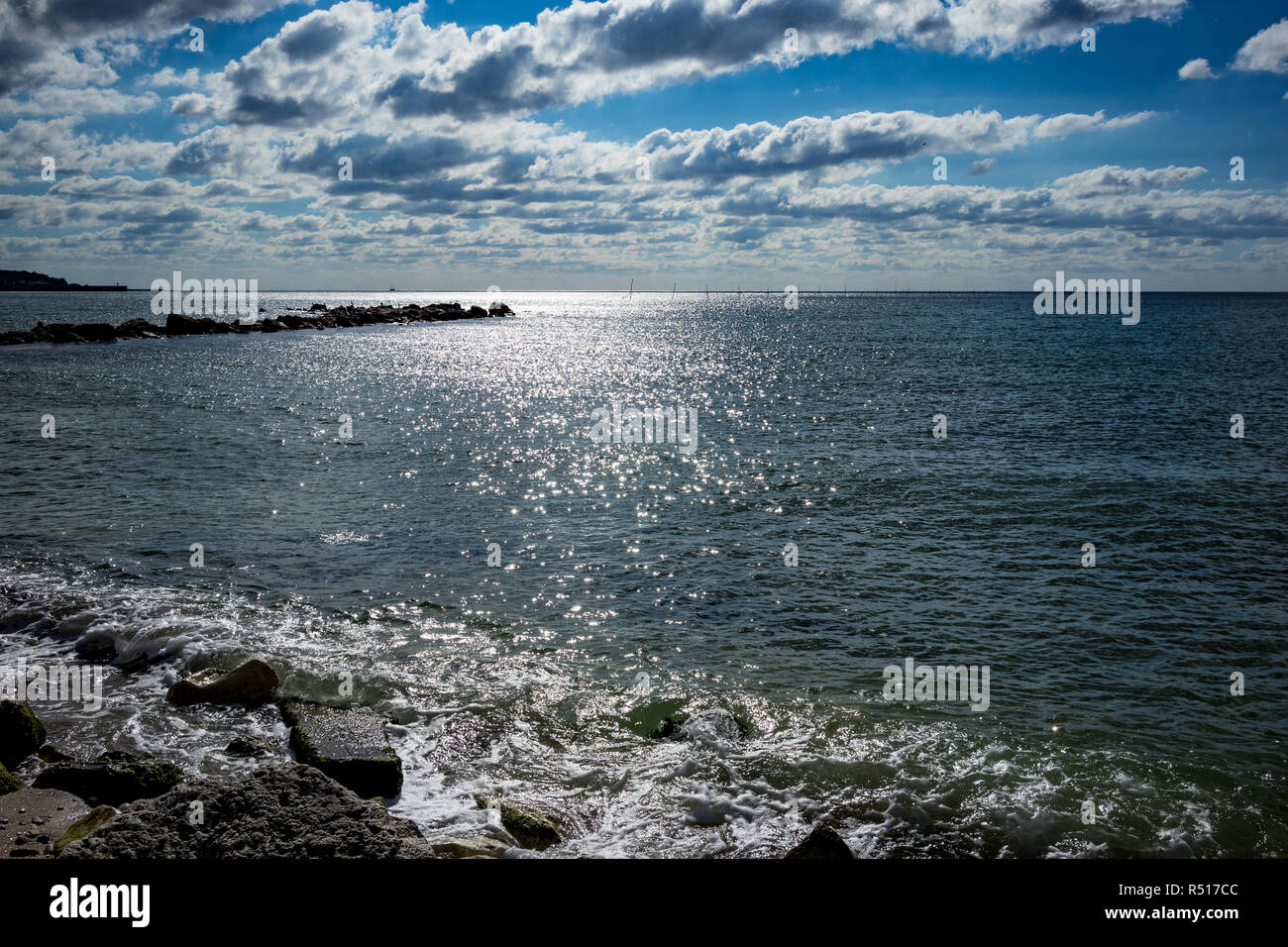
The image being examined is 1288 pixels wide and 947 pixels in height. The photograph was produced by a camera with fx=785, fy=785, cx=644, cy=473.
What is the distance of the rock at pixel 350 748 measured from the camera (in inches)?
385

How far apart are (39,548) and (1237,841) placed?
79.0 ft

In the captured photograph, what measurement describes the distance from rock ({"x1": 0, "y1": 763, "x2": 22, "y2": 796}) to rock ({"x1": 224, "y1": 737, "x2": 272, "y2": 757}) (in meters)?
2.28

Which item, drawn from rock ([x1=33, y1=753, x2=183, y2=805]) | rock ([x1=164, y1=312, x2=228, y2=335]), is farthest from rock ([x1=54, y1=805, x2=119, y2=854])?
rock ([x1=164, y1=312, x2=228, y2=335])

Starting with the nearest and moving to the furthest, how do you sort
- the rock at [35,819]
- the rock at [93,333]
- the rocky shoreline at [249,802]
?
1. the rocky shoreline at [249,802]
2. the rock at [35,819]
3. the rock at [93,333]

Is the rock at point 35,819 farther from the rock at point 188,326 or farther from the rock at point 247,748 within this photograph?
the rock at point 188,326

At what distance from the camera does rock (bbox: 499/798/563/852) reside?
351 inches

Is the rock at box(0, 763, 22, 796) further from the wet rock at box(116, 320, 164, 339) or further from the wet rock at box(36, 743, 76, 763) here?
the wet rock at box(116, 320, 164, 339)

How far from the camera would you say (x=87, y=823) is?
810 centimetres

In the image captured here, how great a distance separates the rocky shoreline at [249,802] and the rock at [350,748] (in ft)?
0.04
